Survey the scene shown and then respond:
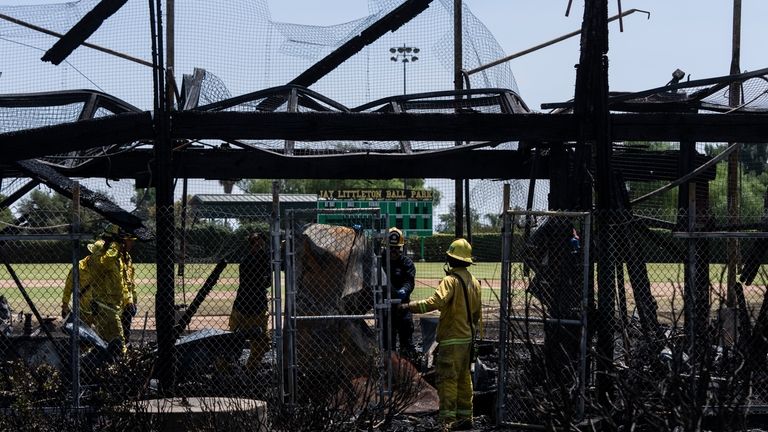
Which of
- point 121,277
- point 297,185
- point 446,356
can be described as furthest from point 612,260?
point 297,185

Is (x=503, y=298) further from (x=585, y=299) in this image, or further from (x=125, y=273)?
(x=125, y=273)

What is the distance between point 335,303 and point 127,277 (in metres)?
4.01

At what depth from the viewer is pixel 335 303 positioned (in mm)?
9797

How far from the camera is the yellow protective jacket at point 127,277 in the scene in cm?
1269

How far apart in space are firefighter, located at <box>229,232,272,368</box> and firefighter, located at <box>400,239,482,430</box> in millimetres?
2010

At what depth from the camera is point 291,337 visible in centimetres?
921

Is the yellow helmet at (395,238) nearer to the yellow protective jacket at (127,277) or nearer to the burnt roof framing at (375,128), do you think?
the burnt roof framing at (375,128)

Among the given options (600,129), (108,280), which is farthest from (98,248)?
(600,129)

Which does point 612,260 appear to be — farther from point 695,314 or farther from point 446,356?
point 695,314

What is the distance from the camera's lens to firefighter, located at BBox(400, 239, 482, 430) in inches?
375

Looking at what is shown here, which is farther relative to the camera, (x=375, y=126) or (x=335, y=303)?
(x=375, y=126)

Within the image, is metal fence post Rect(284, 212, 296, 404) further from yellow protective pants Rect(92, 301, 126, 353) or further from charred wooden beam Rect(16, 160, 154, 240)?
yellow protective pants Rect(92, 301, 126, 353)

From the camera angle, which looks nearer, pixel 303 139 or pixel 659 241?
pixel 303 139

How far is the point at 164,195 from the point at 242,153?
2.64m
